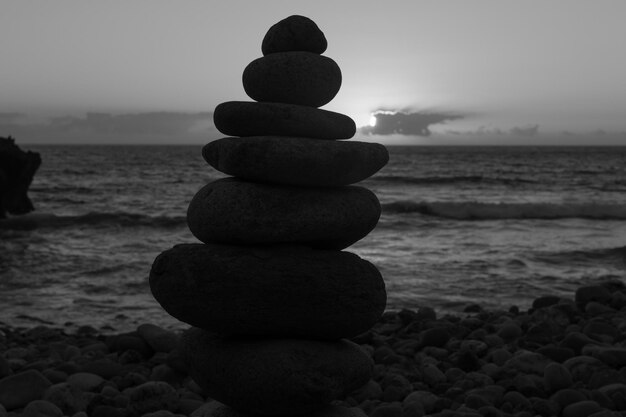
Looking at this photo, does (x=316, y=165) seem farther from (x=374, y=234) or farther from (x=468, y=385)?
(x=374, y=234)

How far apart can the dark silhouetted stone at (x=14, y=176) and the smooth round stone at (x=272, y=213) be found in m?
27.8

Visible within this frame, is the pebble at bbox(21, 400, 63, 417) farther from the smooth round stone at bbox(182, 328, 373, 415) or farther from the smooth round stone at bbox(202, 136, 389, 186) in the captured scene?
the smooth round stone at bbox(202, 136, 389, 186)

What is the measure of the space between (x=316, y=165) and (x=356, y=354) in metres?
1.28

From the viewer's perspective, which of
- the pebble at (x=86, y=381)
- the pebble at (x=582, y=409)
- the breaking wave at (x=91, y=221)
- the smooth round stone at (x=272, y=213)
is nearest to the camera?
the smooth round stone at (x=272, y=213)

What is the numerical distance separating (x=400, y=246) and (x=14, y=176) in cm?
2002

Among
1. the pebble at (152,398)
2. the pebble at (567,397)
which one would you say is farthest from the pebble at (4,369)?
the pebble at (567,397)

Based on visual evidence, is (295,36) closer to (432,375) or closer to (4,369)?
(432,375)

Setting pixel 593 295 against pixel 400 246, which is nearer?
pixel 593 295

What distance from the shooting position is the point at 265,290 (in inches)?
159

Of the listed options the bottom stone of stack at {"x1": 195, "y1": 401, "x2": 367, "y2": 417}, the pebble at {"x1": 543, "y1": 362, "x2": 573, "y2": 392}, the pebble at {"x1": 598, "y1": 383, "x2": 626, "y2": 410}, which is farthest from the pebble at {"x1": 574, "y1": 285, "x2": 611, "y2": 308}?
the bottom stone of stack at {"x1": 195, "y1": 401, "x2": 367, "y2": 417}

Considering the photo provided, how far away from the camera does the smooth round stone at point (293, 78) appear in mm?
4508

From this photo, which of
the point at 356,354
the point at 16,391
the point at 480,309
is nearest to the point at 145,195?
the point at 480,309

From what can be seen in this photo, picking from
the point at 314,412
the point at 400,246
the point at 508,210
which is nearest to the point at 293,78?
the point at 314,412

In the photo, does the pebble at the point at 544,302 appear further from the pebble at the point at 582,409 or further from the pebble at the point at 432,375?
the pebble at the point at 582,409
